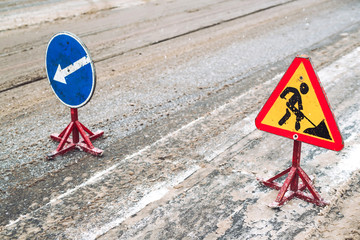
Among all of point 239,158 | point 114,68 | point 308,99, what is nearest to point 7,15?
point 114,68

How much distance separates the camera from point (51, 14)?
1348 centimetres

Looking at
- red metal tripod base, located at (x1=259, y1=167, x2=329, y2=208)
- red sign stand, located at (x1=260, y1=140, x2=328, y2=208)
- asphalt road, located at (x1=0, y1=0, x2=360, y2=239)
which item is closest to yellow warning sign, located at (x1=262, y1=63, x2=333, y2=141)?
red sign stand, located at (x1=260, y1=140, x2=328, y2=208)

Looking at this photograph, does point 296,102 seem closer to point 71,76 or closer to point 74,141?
point 71,76

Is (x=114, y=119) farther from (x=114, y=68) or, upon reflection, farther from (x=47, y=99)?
(x=114, y=68)

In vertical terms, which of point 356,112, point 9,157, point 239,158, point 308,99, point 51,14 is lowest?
point 356,112

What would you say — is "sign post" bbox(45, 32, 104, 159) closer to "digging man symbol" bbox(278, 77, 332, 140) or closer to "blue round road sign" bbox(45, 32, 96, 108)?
"blue round road sign" bbox(45, 32, 96, 108)

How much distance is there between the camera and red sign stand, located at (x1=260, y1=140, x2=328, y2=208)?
4.14m

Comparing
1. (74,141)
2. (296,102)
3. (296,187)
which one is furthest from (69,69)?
(296,187)

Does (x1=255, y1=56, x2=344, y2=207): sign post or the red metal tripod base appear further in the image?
→ the red metal tripod base

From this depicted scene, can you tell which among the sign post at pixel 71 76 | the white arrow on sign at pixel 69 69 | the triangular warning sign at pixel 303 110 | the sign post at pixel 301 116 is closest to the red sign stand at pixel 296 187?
the sign post at pixel 301 116

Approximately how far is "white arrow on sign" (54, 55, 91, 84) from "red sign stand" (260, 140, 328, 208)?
2.44 m

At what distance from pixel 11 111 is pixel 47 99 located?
67cm

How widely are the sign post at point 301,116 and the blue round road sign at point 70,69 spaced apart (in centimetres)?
201

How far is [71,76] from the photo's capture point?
500 cm
